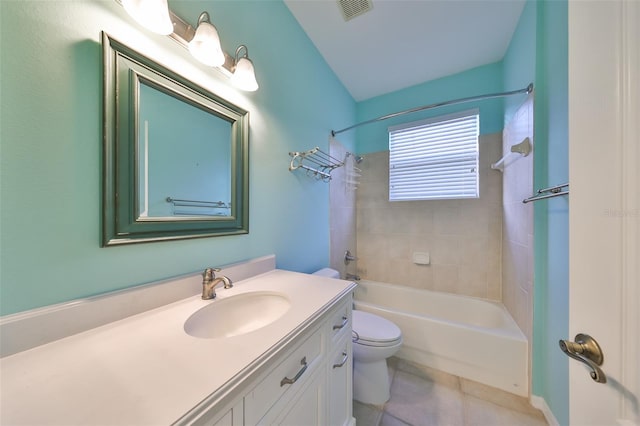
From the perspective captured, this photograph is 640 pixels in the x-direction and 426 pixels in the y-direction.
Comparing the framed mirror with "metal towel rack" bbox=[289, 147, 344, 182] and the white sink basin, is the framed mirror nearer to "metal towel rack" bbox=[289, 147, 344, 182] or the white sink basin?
the white sink basin

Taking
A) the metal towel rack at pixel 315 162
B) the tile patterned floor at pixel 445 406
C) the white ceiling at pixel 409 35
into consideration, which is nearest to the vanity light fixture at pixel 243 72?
the metal towel rack at pixel 315 162

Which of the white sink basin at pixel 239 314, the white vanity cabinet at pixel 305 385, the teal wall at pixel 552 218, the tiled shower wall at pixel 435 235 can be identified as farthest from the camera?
the tiled shower wall at pixel 435 235

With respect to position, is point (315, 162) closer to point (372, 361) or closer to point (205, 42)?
point (205, 42)

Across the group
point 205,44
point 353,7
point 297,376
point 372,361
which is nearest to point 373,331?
point 372,361

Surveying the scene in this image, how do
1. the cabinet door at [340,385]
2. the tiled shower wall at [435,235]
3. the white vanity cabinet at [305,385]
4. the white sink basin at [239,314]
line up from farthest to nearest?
the tiled shower wall at [435,235] < the cabinet door at [340,385] < the white sink basin at [239,314] < the white vanity cabinet at [305,385]

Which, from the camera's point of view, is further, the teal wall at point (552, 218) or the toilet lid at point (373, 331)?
the toilet lid at point (373, 331)

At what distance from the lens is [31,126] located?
0.53 meters

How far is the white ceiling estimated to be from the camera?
55.6 inches

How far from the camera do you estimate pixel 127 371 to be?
44 centimetres

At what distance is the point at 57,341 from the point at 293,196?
115 cm

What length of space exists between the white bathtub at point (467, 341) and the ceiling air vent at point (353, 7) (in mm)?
2248
